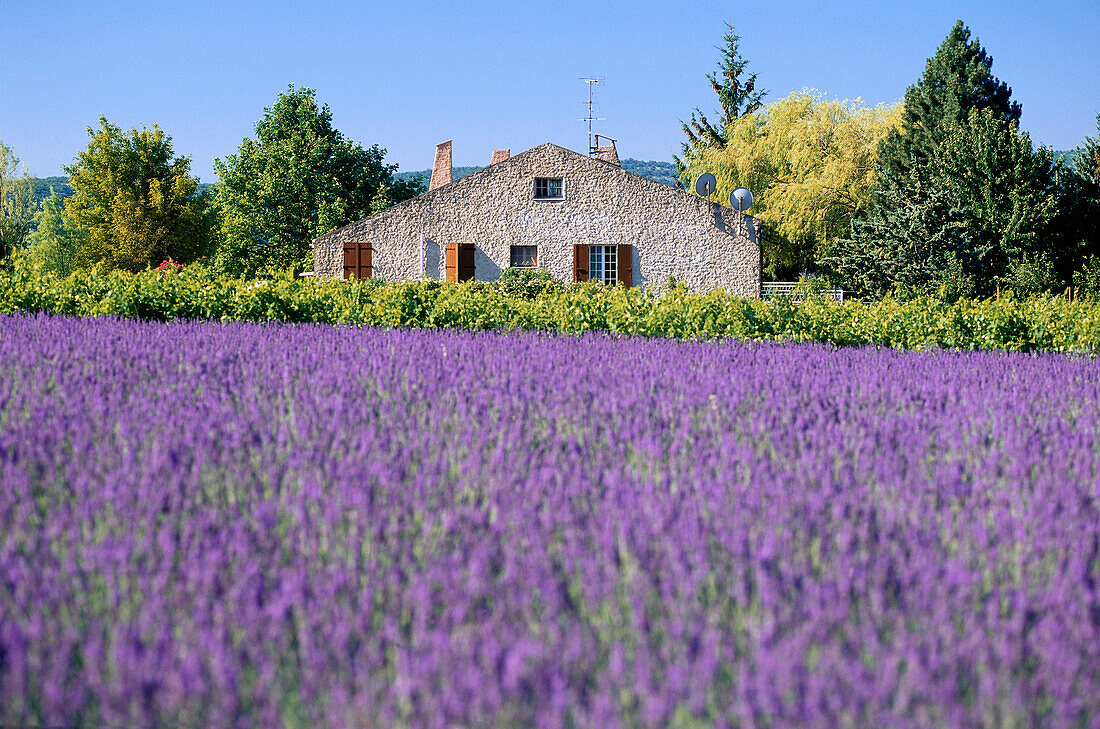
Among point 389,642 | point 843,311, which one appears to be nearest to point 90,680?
point 389,642

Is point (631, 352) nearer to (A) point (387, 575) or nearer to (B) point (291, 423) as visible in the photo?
(B) point (291, 423)

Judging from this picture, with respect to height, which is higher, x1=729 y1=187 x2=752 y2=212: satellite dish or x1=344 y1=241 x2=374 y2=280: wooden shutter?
x1=729 y1=187 x2=752 y2=212: satellite dish

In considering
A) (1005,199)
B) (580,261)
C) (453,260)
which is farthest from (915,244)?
(453,260)

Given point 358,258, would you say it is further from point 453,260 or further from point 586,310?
point 586,310

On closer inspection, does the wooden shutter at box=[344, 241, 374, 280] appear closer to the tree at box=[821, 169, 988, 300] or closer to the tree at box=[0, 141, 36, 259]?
the tree at box=[821, 169, 988, 300]

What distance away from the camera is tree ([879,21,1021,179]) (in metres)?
35.4

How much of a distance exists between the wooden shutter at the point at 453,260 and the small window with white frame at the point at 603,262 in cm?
473

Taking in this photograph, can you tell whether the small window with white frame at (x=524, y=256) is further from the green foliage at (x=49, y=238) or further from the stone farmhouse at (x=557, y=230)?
the green foliage at (x=49, y=238)

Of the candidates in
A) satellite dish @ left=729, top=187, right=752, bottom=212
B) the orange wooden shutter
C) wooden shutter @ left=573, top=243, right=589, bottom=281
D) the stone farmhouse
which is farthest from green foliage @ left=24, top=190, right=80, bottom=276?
satellite dish @ left=729, top=187, right=752, bottom=212

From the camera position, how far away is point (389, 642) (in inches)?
77.5

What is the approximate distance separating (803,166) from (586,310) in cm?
3251

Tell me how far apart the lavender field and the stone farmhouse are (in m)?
26.7

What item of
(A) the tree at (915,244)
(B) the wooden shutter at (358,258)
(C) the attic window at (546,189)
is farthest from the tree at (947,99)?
(B) the wooden shutter at (358,258)

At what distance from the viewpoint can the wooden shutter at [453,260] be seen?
30.7m
